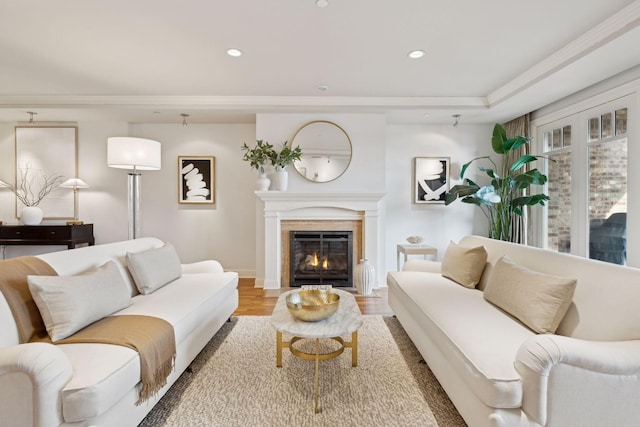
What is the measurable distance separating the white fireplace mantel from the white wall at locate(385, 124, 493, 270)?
623 mm

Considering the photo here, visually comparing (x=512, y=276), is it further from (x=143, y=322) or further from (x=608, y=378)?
(x=143, y=322)

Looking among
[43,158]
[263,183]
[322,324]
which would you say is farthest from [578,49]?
[43,158]

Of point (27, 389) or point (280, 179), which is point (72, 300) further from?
point (280, 179)

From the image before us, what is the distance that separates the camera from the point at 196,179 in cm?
472

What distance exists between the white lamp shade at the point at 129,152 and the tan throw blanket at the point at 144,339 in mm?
1873

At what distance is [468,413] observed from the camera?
1413 mm

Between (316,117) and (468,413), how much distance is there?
3.65 metres

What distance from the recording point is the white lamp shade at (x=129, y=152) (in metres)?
3.06

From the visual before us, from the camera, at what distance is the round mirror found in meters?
4.18

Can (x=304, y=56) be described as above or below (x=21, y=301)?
above

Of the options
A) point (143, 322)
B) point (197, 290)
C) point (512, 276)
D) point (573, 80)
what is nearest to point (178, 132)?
point (197, 290)

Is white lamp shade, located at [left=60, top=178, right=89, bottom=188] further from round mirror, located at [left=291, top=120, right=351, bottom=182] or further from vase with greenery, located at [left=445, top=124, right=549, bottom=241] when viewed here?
vase with greenery, located at [left=445, top=124, right=549, bottom=241]

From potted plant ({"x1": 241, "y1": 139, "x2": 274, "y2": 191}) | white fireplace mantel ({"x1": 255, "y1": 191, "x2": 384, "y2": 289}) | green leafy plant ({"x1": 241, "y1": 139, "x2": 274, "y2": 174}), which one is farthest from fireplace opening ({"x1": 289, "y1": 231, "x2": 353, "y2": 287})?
green leafy plant ({"x1": 241, "y1": 139, "x2": 274, "y2": 174})

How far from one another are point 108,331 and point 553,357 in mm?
2018
